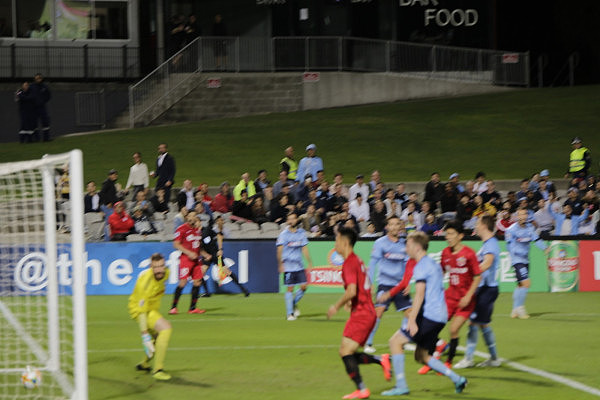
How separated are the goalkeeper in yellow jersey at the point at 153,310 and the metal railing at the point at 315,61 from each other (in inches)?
1044

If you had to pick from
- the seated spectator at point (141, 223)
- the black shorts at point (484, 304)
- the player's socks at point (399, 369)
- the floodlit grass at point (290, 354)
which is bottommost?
the floodlit grass at point (290, 354)

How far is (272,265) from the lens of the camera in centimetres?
2284

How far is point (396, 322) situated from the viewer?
60.8ft

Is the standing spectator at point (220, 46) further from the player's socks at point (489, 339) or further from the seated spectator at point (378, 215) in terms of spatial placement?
the player's socks at point (489, 339)

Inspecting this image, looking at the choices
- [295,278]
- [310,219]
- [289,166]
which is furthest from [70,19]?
[295,278]

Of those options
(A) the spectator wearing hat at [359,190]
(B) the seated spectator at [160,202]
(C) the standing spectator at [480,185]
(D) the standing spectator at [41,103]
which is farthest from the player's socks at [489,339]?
(D) the standing spectator at [41,103]

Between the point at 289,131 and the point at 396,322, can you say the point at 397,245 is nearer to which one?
the point at 396,322

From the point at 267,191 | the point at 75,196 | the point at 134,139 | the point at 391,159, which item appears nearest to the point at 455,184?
the point at 267,191

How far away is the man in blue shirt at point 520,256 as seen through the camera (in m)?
18.5

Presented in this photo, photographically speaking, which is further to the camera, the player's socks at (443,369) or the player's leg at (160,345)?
the player's leg at (160,345)

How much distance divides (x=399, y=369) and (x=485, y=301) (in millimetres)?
2436

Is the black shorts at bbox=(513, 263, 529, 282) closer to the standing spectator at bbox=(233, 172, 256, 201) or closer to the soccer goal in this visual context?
the soccer goal

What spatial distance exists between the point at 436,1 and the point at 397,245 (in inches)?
1248

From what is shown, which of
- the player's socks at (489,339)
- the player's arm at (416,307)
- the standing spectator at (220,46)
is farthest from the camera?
the standing spectator at (220,46)
